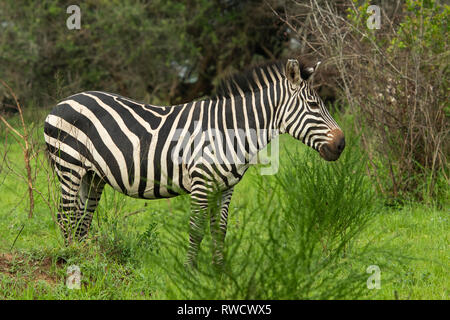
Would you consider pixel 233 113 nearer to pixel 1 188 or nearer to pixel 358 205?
pixel 358 205

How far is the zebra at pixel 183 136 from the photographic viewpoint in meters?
4.22

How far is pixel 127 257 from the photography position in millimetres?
4344

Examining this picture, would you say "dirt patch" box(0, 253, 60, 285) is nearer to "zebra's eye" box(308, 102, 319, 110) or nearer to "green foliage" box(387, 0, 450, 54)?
"zebra's eye" box(308, 102, 319, 110)

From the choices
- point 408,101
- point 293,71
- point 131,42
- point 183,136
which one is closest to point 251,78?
point 293,71

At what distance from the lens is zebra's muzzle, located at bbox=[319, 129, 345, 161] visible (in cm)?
414

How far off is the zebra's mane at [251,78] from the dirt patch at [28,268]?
6.35ft

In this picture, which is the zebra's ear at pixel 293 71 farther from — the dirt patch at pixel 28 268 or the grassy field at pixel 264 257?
the dirt patch at pixel 28 268

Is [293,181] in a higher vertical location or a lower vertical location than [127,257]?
higher

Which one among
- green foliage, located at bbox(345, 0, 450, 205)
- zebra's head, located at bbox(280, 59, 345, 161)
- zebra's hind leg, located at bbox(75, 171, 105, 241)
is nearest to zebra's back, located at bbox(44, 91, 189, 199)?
zebra's hind leg, located at bbox(75, 171, 105, 241)

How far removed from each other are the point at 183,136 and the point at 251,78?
741mm

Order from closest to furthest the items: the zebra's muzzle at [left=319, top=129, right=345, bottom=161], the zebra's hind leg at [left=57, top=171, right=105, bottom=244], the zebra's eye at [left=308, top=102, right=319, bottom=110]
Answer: the zebra's muzzle at [left=319, top=129, right=345, bottom=161] < the zebra's eye at [left=308, top=102, right=319, bottom=110] < the zebra's hind leg at [left=57, top=171, right=105, bottom=244]
